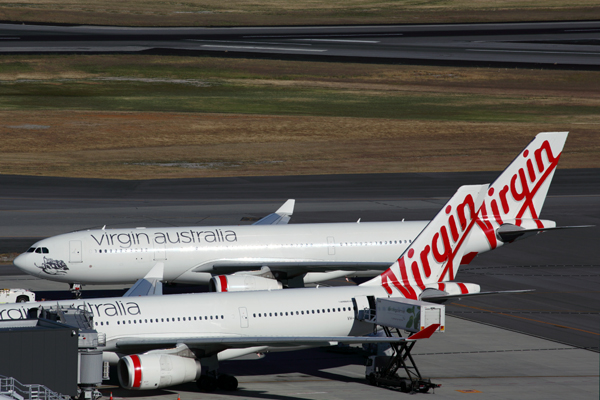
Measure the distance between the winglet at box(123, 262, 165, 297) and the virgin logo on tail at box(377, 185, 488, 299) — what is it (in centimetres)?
1207

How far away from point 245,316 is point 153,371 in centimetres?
563

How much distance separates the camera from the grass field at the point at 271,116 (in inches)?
3883

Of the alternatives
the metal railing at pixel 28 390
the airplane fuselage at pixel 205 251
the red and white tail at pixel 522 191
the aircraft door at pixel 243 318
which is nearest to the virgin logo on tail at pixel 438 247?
the aircraft door at pixel 243 318

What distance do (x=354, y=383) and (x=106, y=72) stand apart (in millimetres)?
118163

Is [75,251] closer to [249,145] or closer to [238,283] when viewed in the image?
[238,283]

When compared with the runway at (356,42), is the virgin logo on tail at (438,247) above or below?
below

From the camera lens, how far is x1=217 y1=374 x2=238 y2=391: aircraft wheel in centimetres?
3656

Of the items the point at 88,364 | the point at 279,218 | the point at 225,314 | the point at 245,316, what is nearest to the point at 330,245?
the point at 279,218

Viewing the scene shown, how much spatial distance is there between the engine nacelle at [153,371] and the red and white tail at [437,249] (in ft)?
35.5

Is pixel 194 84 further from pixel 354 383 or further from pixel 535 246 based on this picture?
pixel 354 383

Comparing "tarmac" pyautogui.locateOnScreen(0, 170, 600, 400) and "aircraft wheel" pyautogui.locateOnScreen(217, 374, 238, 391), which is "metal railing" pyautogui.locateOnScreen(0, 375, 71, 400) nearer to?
"tarmac" pyautogui.locateOnScreen(0, 170, 600, 400)

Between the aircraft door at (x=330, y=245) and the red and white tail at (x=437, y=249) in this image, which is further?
the aircraft door at (x=330, y=245)

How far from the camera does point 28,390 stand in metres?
30.5

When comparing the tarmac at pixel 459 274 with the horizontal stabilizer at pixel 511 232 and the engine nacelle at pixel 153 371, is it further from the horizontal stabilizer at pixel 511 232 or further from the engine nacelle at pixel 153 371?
the horizontal stabilizer at pixel 511 232
